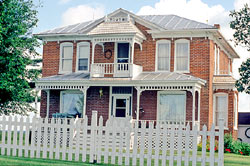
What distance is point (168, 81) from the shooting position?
25.5 meters

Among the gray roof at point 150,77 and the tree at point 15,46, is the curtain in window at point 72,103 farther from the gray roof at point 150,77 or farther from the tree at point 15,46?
the tree at point 15,46

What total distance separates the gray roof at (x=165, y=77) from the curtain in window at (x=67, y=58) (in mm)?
5390

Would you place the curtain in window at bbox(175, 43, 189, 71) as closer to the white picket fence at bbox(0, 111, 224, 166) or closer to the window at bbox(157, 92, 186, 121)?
the window at bbox(157, 92, 186, 121)

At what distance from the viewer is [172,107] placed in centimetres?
2727

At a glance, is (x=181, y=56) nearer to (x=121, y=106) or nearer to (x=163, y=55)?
(x=163, y=55)

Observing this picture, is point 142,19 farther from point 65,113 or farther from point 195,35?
point 65,113

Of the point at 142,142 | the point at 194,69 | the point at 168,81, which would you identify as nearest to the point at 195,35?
the point at 194,69

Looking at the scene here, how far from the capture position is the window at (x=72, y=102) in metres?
29.4

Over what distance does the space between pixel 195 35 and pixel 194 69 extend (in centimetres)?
207

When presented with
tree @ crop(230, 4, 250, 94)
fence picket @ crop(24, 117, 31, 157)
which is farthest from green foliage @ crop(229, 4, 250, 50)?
fence picket @ crop(24, 117, 31, 157)

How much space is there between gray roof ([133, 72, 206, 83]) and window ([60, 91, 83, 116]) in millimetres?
4608

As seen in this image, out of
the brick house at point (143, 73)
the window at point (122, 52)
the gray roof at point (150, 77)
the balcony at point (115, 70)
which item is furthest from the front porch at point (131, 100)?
the window at point (122, 52)

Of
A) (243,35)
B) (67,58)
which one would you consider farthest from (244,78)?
(67,58)

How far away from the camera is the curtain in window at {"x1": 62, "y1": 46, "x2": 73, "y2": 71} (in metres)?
30.2
